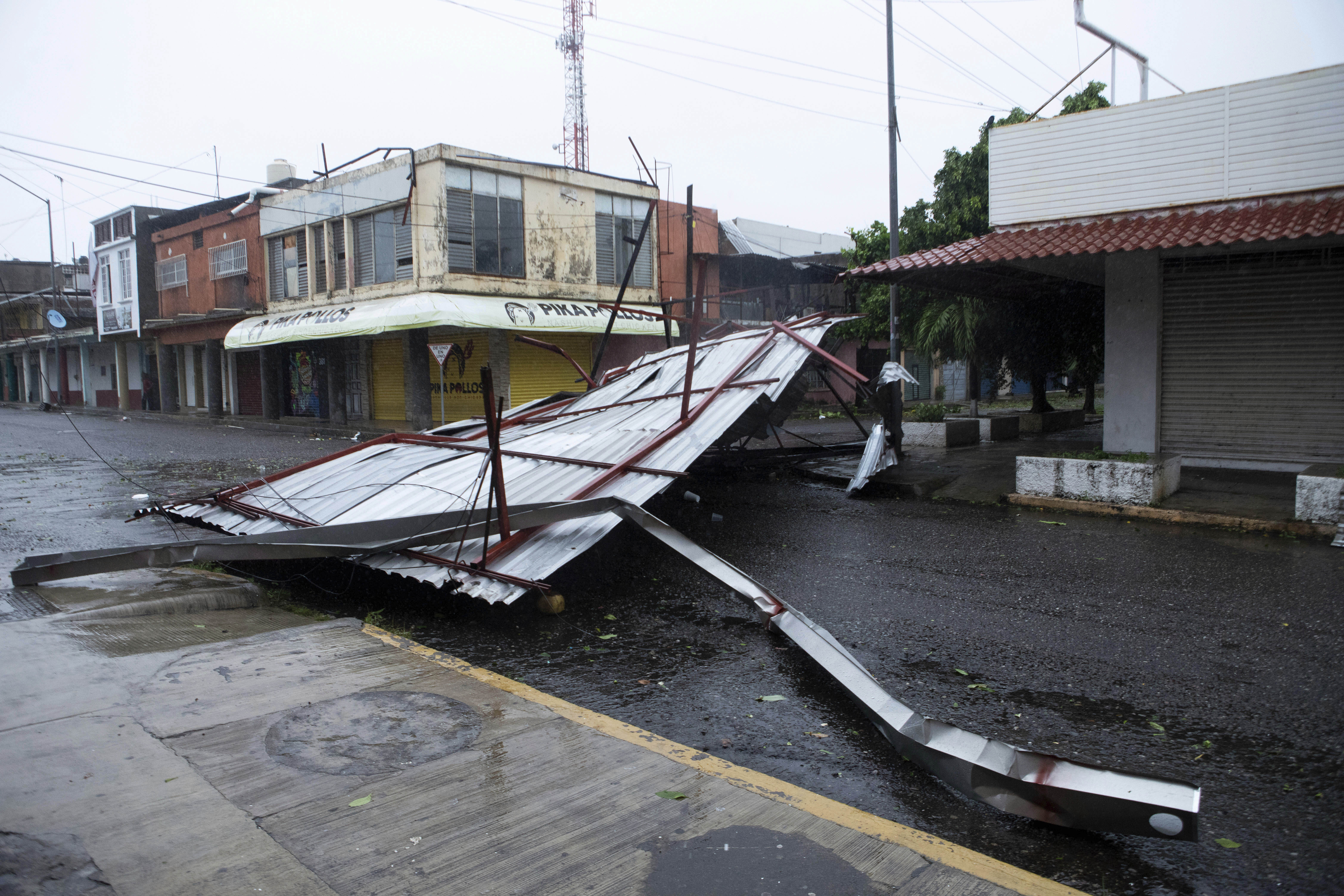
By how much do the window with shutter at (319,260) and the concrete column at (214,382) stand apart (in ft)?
31.0

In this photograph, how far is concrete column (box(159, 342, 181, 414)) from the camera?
126 feet

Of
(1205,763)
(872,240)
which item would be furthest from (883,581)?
(872,240)

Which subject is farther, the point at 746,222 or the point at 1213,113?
the point at 746,222

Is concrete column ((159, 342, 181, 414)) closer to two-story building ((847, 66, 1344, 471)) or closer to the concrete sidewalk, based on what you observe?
two-story building ((847, 66, 1344, 471))

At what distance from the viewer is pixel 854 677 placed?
13.4 ft

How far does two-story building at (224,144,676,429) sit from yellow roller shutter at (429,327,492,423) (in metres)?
0.05

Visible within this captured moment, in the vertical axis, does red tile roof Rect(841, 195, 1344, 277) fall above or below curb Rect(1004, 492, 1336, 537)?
above

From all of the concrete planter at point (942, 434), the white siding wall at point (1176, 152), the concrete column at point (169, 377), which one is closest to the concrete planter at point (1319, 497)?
the white siding wall at point (1176, 152)

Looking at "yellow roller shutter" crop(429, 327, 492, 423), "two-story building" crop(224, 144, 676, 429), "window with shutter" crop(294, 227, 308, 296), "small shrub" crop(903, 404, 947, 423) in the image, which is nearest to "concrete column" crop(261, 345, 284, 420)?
"two-story building" crop(224, 144, 676, 429)

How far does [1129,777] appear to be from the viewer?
2.95 meters

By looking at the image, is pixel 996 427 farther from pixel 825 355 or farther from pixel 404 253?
pixel 404 253

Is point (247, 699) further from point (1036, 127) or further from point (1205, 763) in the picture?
point (1036, 127)

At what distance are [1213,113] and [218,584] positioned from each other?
473 inches

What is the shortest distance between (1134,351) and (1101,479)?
2.31 meters
